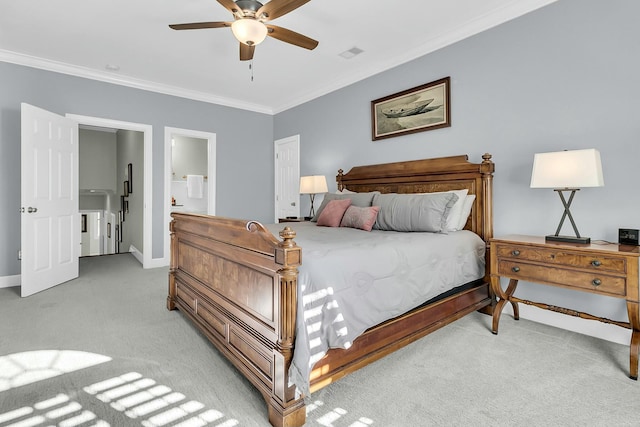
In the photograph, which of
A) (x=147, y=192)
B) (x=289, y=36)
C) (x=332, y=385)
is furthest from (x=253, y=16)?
(x=147, y=192)

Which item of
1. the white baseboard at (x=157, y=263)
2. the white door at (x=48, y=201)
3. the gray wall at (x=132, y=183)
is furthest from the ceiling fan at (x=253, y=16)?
the gray wall at (x=132, y=183)

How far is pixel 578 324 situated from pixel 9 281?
585 centimetres

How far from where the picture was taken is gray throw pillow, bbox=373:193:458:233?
273cm

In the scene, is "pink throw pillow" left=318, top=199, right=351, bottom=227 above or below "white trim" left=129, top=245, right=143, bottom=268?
above

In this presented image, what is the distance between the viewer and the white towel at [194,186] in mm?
6223

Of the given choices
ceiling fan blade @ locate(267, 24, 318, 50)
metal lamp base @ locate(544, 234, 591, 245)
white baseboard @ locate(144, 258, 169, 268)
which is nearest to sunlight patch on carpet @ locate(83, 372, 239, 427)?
metal lamp base @ locate(544, 234, 591, 245)

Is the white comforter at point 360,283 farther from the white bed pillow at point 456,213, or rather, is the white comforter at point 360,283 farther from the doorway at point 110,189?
the doorway at point 110,189

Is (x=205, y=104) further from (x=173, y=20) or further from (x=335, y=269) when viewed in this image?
(x=335, y=269)

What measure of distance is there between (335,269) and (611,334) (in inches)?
87.8

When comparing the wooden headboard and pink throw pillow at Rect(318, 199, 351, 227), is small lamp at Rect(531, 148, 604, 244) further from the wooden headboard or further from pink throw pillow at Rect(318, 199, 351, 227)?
pink throw pillow at Rect(318, 199, 351, 227)

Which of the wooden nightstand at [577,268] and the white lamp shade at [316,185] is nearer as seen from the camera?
the wooden nightstand at [577,268]

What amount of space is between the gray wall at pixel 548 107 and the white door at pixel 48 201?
406 centimetres

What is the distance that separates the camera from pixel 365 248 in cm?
195

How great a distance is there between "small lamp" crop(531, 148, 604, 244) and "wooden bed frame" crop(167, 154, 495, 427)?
2.03 feet
